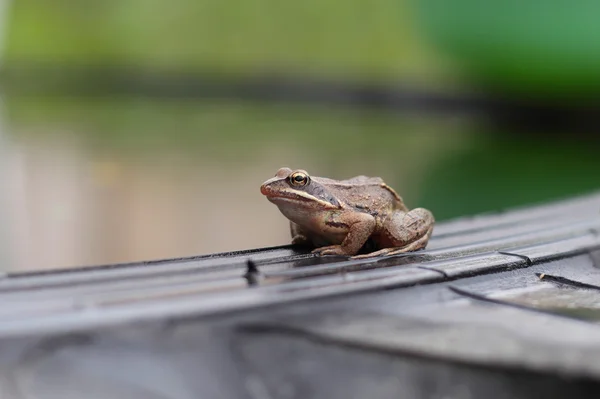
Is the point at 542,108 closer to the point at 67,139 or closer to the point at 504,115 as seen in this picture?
the point at 504,115

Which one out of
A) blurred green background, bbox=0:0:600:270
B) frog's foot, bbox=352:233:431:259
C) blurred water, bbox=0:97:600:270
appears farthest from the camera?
blurred green background, bbox=0:0:600:270

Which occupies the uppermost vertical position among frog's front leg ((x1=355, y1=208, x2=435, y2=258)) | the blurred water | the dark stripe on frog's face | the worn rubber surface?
the blurred water

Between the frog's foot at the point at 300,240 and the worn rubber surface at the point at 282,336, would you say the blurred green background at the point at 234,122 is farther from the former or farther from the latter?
the worn rubber surface at the point at 282,336

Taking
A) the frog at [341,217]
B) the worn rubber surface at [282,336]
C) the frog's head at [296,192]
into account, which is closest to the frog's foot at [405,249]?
the frog at [341,217]

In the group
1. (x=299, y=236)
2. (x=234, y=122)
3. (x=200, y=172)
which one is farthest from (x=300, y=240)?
(x=234, y=122)

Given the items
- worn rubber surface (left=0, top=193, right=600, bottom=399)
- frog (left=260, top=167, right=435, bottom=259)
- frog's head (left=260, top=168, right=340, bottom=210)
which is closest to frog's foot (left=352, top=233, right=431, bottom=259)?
Result: frog (left=260, top=167, right=435, bottom=259)

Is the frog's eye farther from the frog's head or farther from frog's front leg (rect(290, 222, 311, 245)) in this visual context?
frog's front leg (rect(290, 222, 311, 245))

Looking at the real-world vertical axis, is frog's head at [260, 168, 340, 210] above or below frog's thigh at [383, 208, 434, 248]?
above
